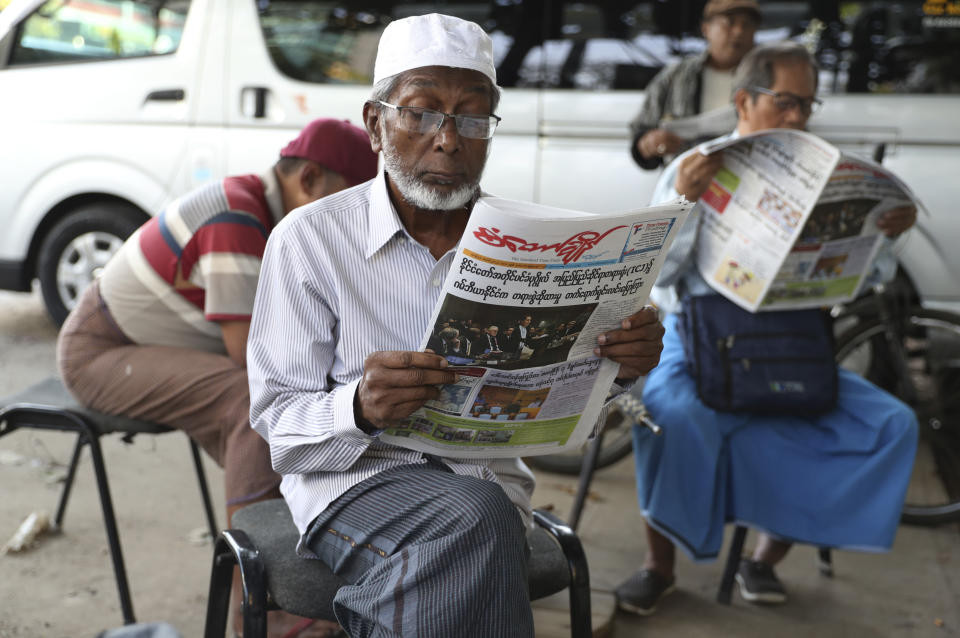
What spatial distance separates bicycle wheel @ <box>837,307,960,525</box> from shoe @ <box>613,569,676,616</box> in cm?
128

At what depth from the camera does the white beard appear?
176 centimetres

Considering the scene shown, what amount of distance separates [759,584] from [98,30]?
14.0ft

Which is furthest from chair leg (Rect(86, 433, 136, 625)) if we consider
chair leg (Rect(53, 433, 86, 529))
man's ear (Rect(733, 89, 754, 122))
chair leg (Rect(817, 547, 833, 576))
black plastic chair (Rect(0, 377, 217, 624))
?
chair leg (Rect(817, 547, 833, 576))

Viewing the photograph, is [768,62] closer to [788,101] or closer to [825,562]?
[788,101]

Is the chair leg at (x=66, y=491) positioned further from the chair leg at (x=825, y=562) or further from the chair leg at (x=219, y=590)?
the chair leg at (x=825, y=562)

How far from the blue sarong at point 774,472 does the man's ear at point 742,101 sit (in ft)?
2.67

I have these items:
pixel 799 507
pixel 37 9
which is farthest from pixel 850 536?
pixel 37 9

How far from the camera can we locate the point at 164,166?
484 centimetres

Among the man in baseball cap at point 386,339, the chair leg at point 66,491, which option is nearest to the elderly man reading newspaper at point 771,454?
the man in baseball cap at point 386,339

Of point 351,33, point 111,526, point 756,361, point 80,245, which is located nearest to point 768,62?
point 756,361

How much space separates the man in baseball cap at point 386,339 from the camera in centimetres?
150

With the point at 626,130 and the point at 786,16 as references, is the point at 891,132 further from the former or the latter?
the point at 626,130

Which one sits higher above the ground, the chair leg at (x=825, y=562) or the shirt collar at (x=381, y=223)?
the shirt collar at (x=381, y=223)

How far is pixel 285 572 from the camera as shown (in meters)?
1.67
